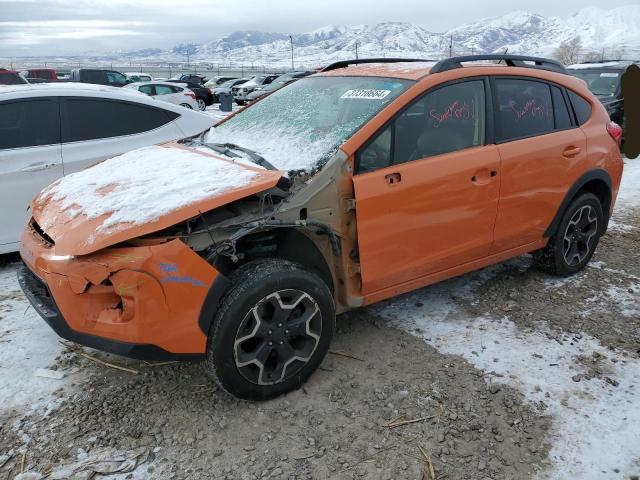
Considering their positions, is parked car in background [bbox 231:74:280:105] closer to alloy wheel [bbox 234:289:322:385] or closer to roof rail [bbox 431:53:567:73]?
roof rail [bbox 431:53:567:73]

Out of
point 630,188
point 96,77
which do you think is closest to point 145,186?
point 630,188

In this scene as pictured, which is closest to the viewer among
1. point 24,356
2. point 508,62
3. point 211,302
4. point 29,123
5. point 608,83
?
point 211,302

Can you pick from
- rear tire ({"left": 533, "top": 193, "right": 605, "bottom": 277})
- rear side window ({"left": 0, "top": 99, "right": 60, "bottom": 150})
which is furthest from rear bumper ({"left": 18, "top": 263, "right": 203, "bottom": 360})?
rear tire ({"left": 533, "top": 193, "right": 605, "bottom": 277})

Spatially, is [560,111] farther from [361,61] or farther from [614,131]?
[361,61]

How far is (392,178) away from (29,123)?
3.45m

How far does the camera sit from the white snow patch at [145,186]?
2631mm

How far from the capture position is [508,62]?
3.99m

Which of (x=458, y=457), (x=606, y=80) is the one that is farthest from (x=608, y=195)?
(x=606, y=80)

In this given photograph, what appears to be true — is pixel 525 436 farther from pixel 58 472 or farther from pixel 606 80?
pixel 606 80

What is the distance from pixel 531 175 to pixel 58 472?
3380 millimetres

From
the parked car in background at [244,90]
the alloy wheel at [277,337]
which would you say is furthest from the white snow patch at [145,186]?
the parked car in background at [244,90]

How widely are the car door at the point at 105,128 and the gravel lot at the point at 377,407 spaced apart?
5.25 feet

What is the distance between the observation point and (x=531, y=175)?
378 cm

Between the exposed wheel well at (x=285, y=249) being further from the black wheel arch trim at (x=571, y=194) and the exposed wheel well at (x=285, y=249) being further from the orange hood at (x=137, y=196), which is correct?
the black wheel arch trim at (x=571, y=194)
